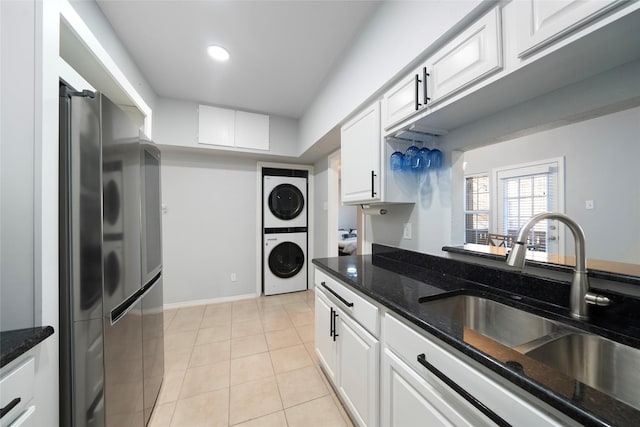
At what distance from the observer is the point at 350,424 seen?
1.38m

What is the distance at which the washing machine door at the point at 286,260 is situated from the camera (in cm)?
357

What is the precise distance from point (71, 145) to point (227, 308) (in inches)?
108

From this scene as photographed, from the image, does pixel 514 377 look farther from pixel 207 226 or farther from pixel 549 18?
pixel 207 226

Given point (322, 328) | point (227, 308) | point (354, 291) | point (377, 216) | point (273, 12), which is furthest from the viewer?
point (227, 308)

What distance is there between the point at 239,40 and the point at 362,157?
4.50 feet

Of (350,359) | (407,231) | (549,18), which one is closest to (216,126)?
(407,231)

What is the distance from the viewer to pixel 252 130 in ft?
10.0

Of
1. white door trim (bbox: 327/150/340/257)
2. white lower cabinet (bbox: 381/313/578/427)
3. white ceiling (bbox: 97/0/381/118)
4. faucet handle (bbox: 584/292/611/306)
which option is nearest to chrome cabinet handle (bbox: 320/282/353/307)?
white lower cabinet (bbox: 381/313/578/427)

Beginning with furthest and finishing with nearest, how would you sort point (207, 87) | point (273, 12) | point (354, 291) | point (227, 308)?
point (227, 308) → point (207, 87) → point (273, 12) → point (354, 291)

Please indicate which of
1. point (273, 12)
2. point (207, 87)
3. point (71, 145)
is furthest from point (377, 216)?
point (207, 87)

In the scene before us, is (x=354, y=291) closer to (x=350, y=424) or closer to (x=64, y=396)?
(x=350, y=424)

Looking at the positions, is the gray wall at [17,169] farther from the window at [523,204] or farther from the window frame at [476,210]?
the window at [523,204]

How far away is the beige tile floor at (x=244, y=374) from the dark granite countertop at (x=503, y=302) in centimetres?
88

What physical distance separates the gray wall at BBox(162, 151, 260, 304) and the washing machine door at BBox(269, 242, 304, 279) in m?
0.31
